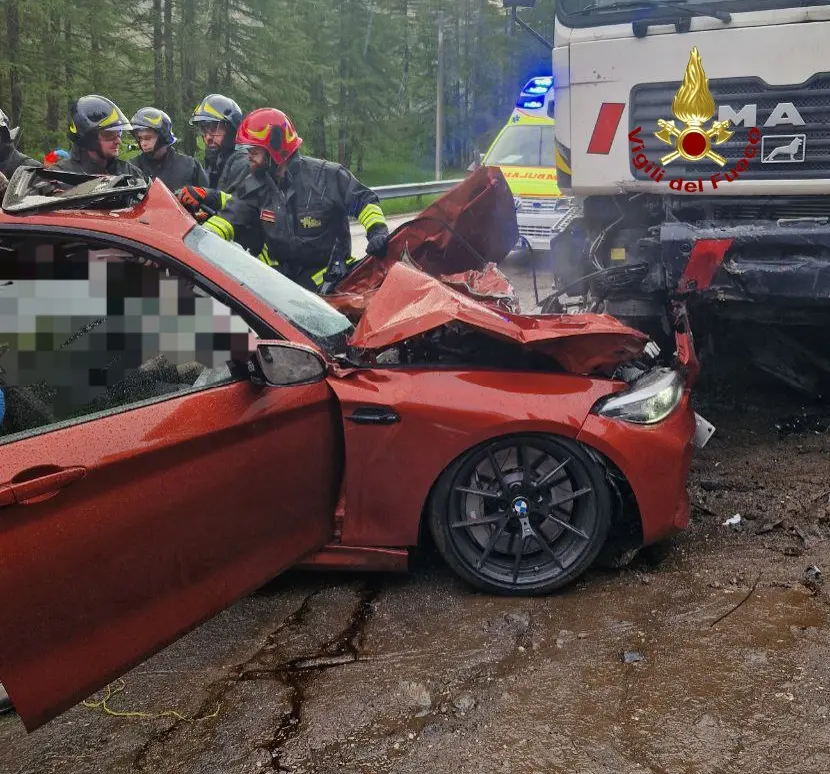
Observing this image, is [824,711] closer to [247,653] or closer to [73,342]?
[247,653]

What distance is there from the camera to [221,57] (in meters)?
22.7

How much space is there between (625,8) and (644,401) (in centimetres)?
261

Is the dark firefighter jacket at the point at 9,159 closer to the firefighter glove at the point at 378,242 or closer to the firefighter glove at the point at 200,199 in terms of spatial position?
the firefighter glove at the point at 200,199

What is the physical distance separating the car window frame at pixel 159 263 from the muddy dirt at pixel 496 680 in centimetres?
95

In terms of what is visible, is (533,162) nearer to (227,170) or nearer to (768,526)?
(227,170)

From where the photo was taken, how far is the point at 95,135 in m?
5.31

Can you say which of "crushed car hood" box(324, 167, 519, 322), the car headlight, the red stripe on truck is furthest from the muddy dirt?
the red stripe on truck

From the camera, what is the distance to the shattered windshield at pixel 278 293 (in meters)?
2.92

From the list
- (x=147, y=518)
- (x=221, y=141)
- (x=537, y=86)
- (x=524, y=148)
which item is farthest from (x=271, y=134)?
(x=537, y=86)

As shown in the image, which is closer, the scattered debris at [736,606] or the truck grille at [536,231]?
the scattered debris at [736,606]

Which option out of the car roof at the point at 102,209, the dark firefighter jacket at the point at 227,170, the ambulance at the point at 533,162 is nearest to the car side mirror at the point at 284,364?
the car roof at the point at 102,209

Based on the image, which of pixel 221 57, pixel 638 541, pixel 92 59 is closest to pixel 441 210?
pixel 638 541

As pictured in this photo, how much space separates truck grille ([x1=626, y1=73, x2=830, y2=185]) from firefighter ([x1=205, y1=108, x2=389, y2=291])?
1693mm

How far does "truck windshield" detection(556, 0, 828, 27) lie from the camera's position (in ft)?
14.1
